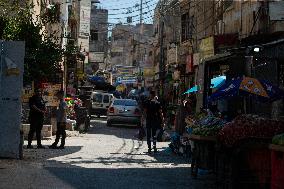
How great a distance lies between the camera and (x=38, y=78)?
19734mm

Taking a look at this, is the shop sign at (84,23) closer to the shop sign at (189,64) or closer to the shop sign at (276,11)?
the shop sign at (189,64)

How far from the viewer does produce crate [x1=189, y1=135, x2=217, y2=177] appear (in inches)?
430

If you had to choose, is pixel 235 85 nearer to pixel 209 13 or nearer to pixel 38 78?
pixel 38 78

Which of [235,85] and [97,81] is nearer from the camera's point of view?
[235,85]

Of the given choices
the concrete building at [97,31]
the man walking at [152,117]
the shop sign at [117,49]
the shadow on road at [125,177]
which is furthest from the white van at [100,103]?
the shop sign at [117,49]

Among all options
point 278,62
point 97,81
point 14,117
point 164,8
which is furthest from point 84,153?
point 97,81

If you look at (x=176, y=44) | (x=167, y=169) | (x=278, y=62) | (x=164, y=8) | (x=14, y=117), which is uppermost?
(x=164, y=8)

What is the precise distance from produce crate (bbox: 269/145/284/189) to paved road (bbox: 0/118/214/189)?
3165 mm

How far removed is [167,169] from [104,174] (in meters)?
1.89

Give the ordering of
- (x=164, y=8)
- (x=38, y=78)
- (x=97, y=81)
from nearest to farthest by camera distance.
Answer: (x=38, y=78), (x=164, y=8), (x=97, y=81)

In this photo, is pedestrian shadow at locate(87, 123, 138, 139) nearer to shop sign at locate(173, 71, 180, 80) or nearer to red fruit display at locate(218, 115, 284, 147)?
shop sign at locate(173, 71, 180, 80)

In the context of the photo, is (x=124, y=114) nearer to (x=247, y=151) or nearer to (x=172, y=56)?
(x=172, y=56)

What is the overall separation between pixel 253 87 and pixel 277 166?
9.91ft

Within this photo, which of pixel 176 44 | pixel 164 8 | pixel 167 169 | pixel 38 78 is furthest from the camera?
pixel 164 8
